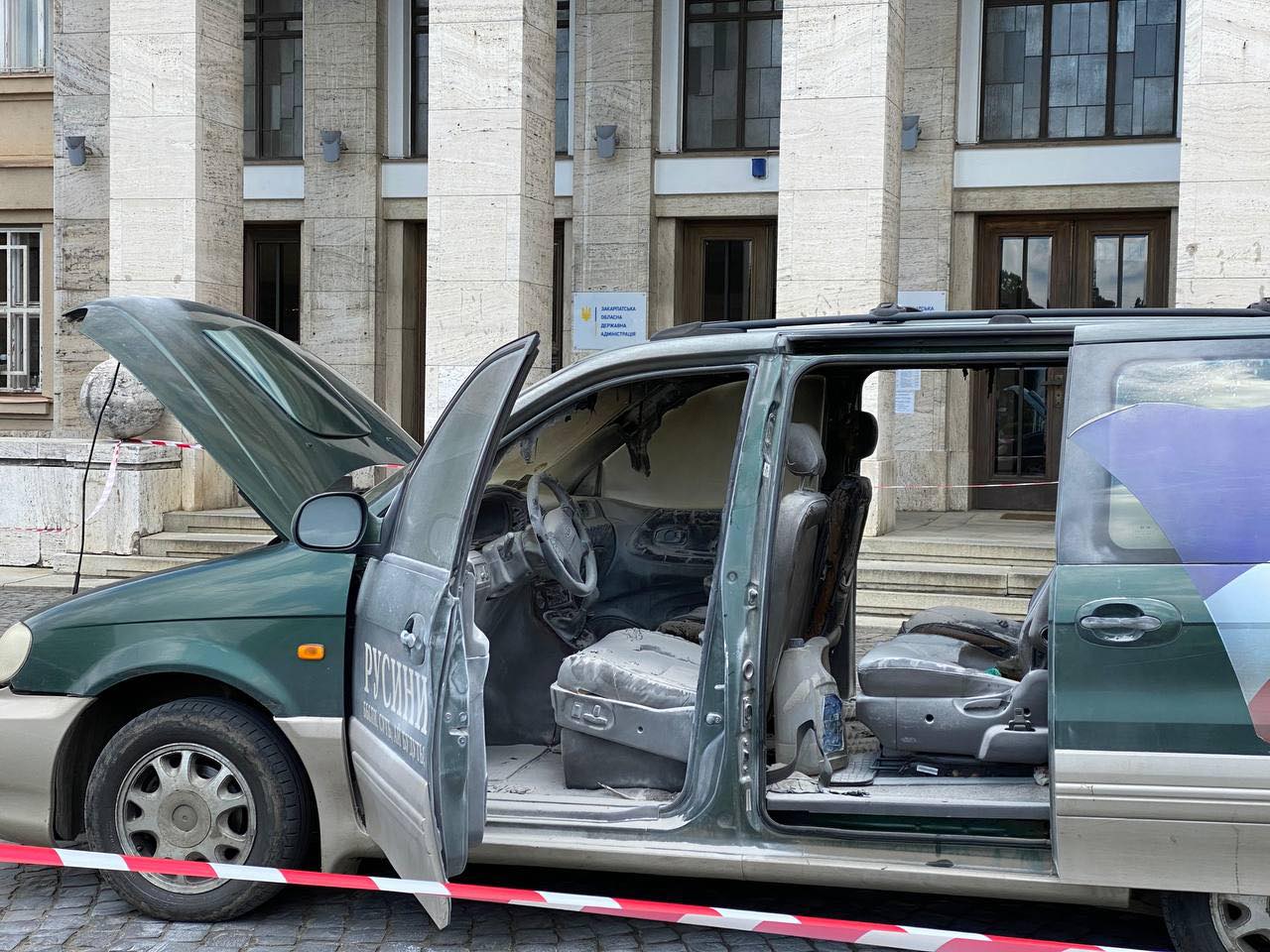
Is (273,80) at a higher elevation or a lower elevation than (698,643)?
higher

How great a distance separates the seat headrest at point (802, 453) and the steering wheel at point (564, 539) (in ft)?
2.74

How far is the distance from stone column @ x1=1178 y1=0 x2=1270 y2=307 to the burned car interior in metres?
5.74

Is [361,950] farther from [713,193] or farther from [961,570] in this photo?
[713,193]

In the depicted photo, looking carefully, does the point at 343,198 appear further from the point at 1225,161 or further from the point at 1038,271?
the point at 1225,161

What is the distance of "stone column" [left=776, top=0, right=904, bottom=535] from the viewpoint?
11.8 metres

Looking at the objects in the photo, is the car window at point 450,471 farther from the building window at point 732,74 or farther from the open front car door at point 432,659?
the building window at point 732,74

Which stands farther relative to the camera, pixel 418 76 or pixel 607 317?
pixel 418 76

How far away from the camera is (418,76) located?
17.3 m

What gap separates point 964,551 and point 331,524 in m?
7.80

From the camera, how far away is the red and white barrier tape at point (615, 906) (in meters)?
3.85

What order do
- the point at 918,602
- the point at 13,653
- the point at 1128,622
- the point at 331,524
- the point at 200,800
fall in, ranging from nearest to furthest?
the point at 1128,622 < the point at 331,524 < the point at 200,800 < the point at 13,653 < the point at 918,602

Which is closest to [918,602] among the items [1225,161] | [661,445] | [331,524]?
[1225,161]

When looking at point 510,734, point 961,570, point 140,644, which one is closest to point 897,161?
point 961,570

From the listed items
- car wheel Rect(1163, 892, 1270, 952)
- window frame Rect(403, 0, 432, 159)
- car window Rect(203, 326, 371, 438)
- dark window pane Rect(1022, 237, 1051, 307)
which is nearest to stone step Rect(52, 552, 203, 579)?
window frame Rect(403, 0, 432, 159)
